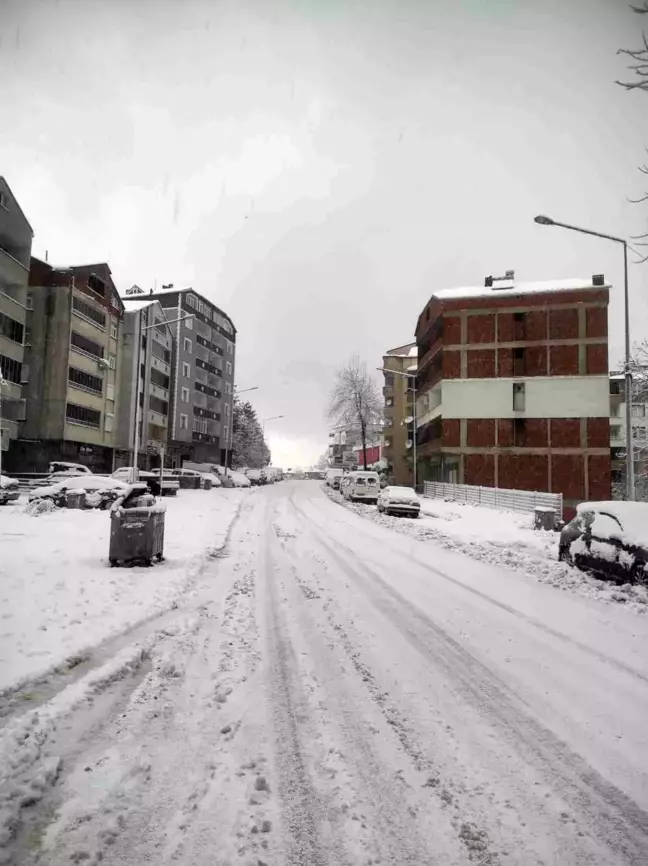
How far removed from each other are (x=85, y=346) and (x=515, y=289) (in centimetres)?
3224

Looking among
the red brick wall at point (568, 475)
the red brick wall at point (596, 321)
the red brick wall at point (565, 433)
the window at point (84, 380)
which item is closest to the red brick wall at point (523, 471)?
the red brick wall at point (568, 475)

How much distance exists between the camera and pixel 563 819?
2.84 metres

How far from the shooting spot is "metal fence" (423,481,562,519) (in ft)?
78.8

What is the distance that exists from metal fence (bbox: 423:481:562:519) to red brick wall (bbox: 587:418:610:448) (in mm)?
11379

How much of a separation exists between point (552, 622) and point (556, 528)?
12.9 meters

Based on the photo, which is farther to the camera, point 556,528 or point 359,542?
point 556,528

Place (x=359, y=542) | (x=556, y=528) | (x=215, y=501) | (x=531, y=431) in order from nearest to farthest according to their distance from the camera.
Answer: (x=359, y=542) → (x=556, y=528) → (x=215, y=501) → (x=531, y=431)

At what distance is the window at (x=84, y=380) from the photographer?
3766 centimetres

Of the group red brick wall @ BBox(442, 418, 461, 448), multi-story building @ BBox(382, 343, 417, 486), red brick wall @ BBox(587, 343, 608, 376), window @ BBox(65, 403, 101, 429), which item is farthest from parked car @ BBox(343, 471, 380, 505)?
multi-story building @ BBox(382, 343, 417, 486)

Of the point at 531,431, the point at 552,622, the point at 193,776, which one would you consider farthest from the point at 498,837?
the point at 531,431

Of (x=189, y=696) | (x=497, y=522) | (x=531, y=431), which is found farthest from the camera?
(x=531, y=431)

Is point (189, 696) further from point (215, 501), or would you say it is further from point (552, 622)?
point (215, 501)

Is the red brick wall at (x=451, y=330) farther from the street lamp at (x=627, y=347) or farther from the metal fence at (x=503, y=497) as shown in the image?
the street lamp at (x=627, y=347)

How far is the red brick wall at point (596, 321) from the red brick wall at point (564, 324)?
90 centimetres
